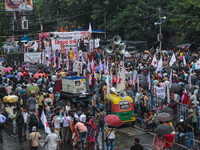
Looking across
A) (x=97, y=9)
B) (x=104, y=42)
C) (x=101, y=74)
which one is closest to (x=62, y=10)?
(x=97, y=9)

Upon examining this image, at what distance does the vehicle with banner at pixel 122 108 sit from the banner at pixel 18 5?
89.6ft

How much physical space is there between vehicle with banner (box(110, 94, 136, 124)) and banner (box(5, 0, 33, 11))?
27.3 meters

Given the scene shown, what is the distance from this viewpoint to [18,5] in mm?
42562

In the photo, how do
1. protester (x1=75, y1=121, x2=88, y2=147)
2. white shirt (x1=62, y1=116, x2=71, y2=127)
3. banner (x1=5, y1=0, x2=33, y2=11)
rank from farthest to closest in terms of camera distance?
banner (x1=5, y1=0, x2=33, y2=11) → white shirt (x1=62, y1=116, x2=71, y2=127) → protester (x1=75, y1=121, x2=88, y2=147)

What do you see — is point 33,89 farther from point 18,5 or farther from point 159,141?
point 18,5

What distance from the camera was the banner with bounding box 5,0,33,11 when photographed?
42219 mm

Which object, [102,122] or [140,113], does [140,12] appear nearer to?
[140,113]

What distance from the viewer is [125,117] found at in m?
18.4

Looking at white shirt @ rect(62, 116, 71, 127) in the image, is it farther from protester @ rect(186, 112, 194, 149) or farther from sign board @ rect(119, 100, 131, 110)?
protester @ rect(186, 112, 194, 149)

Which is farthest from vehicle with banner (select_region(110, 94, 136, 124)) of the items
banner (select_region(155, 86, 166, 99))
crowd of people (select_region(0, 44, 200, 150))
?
banner (select_region(155, 86, 166, 99))

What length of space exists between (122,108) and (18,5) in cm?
2814

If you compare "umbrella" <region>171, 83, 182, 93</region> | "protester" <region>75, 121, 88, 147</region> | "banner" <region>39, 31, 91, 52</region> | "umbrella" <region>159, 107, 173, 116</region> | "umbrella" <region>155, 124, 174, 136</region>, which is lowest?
"protester" <region>75, 121, 88, 147</region>

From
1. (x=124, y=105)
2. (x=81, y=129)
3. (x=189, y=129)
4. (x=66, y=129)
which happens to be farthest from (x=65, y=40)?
(x=189, y=129)

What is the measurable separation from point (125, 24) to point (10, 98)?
3886cm
